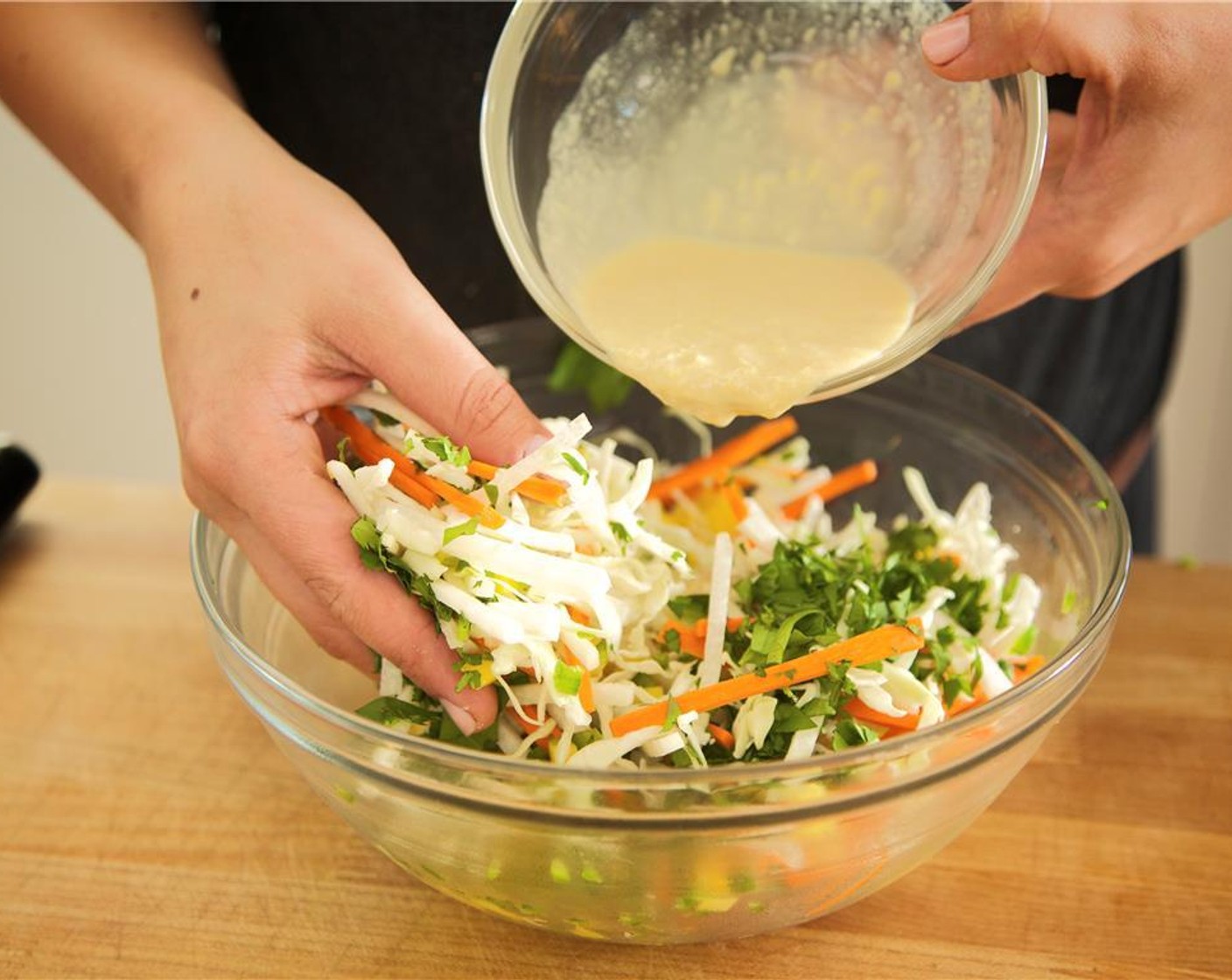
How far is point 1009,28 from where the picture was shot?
1.33 meters

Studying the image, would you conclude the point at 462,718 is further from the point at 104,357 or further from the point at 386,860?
the point at 104,357

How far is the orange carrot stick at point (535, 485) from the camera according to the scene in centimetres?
145

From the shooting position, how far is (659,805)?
118cm

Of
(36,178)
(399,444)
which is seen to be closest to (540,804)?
(399,444)

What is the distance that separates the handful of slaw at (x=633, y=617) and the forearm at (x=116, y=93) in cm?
41

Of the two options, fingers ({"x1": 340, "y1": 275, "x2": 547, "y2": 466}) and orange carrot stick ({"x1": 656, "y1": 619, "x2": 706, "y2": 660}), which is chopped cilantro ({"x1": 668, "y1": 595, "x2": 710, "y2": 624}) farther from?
fingers ({"x1": 340, "y1": 275, "x2": 547, "y2": 466})

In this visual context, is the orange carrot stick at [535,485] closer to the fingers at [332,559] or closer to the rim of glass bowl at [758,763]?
the fingers at [332,559]

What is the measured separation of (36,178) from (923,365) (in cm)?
329

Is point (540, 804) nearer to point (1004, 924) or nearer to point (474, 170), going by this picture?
point (1004, 924)

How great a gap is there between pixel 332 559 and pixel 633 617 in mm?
366

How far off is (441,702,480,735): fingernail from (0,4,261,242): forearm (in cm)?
71

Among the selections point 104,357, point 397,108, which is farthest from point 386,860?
point 104,357

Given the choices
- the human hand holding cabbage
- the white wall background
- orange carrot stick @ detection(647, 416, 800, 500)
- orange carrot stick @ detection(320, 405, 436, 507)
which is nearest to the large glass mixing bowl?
the human hand holding cabbage

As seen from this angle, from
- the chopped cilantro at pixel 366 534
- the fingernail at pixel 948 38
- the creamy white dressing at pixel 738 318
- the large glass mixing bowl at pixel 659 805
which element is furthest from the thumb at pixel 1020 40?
the chopped cilantro at pixel 366 534
